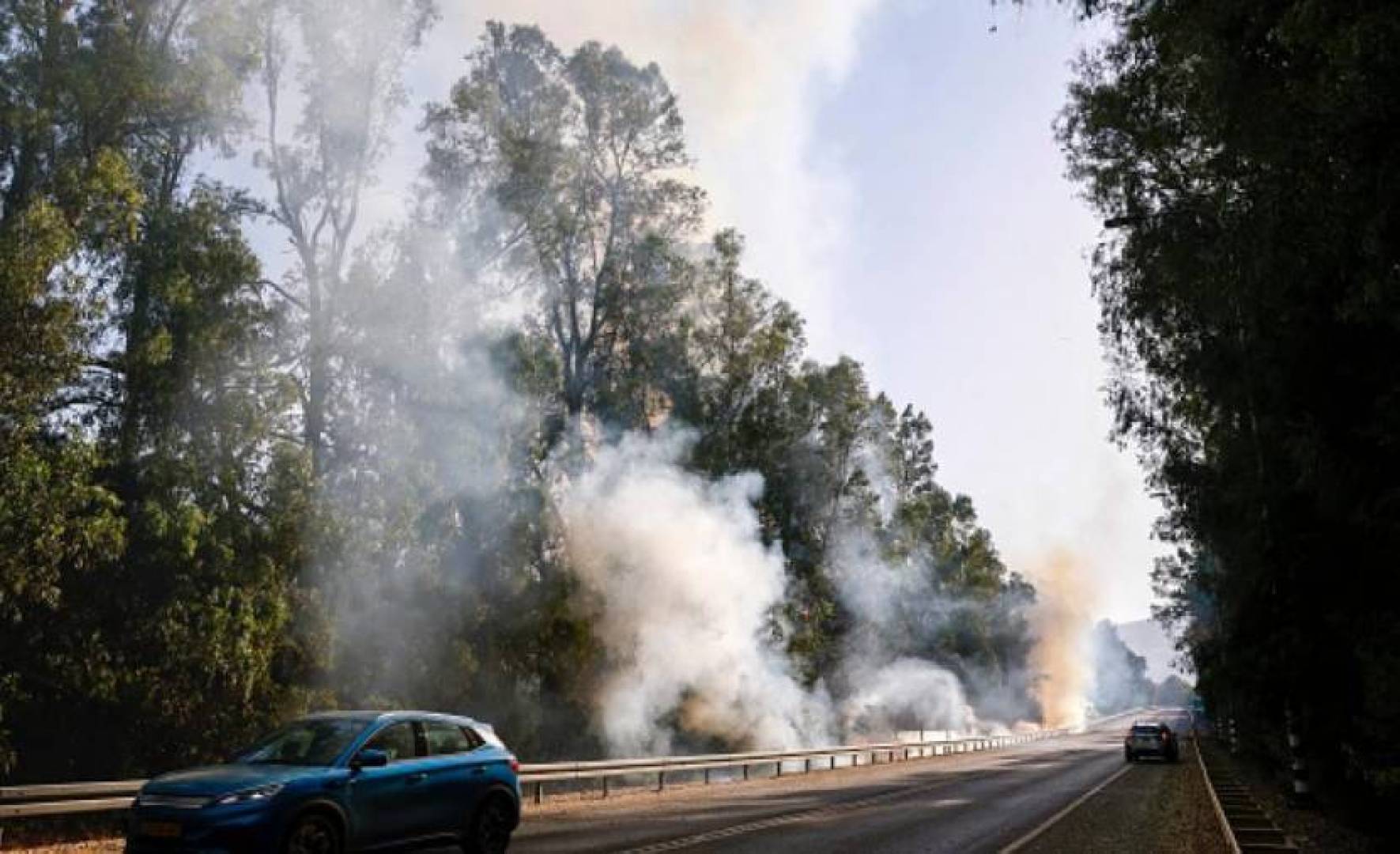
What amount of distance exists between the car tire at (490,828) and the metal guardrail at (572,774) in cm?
376

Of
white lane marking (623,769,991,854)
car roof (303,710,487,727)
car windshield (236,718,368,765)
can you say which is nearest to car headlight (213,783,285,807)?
car windshield (236,718,368,765)

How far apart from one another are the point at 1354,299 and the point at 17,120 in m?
20.2

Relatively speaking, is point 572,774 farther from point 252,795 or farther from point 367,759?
point 252,795

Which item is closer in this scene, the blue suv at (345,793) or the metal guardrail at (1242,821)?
the blue suv at (345,793)

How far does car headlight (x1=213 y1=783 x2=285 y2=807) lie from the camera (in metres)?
8.40

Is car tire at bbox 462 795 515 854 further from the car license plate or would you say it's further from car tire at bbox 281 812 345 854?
the car license plate

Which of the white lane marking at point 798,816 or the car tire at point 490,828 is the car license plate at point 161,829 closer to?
the car tire at point 490,828

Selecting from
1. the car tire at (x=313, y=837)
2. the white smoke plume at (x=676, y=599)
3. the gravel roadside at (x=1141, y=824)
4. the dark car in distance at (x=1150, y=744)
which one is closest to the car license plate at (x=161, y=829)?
the car tire at (x=313, y=837)

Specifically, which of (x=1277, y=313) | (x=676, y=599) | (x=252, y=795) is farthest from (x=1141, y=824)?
(x=676, y=599)

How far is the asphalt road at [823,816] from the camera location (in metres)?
13.1

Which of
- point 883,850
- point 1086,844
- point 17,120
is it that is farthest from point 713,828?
point 17,120

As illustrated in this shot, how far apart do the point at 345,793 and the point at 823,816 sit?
385 inches

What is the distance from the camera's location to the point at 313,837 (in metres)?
8.97

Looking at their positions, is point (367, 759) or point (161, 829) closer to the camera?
point (161, 829)
